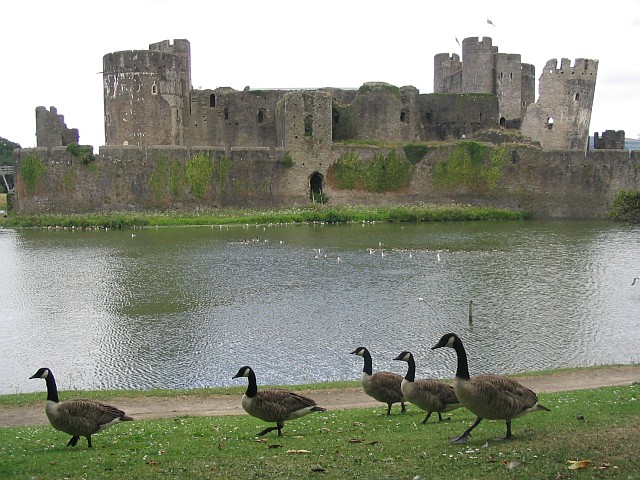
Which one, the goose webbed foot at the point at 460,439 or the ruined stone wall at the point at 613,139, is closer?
the goose webbed foot at the point at 460,439

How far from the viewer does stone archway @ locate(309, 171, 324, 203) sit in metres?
49.5

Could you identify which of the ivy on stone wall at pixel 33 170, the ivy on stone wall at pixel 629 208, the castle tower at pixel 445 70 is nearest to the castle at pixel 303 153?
the ivy on stone wall at pixel 33 170

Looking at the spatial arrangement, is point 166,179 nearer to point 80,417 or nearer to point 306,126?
point 306,126

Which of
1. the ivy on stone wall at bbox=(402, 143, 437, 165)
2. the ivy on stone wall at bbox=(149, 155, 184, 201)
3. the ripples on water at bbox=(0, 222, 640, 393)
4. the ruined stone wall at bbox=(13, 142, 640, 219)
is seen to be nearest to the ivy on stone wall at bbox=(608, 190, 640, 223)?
the ripples on water at bbox=(0, 222, 640, 393)

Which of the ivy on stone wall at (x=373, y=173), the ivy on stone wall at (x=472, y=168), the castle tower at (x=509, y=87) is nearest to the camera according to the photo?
the ivy on stone wall at (x=472, y=168)

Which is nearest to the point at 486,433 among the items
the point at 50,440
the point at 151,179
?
the point at 50,440

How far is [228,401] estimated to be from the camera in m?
12.2

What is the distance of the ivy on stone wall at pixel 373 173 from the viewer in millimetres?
49562

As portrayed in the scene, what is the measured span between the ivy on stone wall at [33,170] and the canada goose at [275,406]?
133ft

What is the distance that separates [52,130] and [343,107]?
18978 millimetres

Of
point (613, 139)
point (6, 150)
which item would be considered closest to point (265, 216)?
point (613, 139)

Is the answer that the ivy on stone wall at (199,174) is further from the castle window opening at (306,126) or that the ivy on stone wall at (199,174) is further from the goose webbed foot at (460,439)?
the goose webbed foot at (460,439)

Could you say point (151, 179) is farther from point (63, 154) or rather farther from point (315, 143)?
point (315, 143)

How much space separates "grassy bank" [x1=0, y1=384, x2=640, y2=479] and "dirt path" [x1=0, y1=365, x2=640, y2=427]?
85 centimetres
